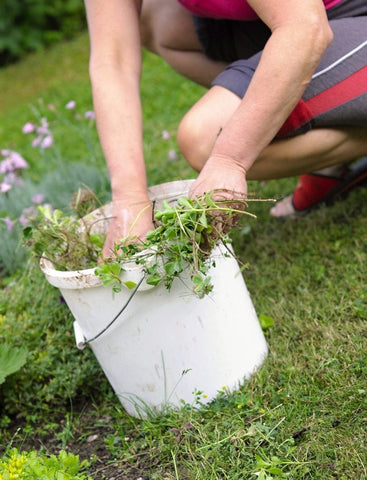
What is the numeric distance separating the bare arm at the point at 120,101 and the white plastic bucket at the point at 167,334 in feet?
0.57

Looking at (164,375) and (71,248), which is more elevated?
(71,248)

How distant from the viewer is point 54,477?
4.14ft

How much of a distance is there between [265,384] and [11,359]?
674 mm

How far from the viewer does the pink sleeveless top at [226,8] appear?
5.59 feet

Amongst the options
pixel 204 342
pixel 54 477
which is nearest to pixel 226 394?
pixel 204 342

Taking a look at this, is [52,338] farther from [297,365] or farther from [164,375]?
[297,365]

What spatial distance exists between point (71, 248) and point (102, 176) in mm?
900

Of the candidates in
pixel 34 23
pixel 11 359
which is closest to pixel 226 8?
pixel 11 359

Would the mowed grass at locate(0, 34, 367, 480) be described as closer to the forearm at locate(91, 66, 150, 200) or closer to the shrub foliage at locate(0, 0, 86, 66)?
the forearm at locate(91, 66, 150, 200)

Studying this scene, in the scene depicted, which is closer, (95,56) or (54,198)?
(95,56)

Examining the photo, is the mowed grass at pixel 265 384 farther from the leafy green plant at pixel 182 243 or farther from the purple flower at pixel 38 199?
the leafy green plant at pixel 182 243

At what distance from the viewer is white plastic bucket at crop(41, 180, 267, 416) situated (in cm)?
146

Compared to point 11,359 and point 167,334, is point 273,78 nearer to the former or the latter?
point 167,334

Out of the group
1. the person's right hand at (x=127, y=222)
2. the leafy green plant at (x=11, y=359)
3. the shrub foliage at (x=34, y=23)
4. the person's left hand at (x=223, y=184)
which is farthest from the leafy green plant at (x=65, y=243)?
the shrub foliage at (x=34, y=23)
